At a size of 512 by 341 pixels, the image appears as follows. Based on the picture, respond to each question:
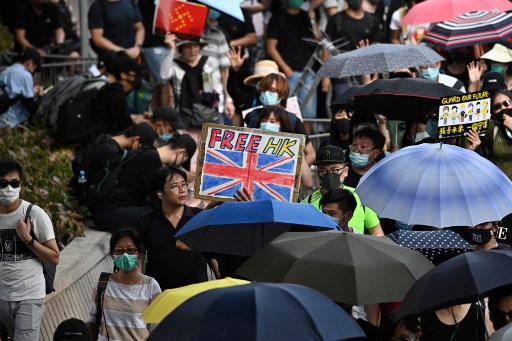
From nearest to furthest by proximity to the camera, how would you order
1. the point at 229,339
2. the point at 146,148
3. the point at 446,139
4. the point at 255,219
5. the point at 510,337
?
the point at 229,339 < the point at 510,337 < the point at 255,219 < the point at 446,139 < the point at 146,148

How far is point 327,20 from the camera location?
18.8 meters

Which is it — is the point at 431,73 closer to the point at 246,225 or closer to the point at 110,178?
the point at 110,178

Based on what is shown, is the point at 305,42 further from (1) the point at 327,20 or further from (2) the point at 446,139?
(2) the point at 446,139

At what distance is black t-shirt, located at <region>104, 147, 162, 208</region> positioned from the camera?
527 inches

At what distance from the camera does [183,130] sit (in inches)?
634

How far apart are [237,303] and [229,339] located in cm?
20

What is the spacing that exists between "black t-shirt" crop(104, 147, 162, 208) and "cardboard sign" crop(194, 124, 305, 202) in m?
2.38

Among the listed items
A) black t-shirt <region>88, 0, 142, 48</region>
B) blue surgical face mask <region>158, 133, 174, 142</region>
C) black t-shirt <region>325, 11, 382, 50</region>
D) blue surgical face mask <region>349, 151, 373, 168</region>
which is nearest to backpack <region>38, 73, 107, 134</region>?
black t-shirt <region>88, 0, 142, 48</region>

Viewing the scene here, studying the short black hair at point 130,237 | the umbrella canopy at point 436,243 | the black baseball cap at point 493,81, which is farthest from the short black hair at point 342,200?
the black baseball cap at point 493,81

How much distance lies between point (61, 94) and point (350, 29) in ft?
12.9

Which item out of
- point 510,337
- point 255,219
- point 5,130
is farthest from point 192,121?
point 510,337

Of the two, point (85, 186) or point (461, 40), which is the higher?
point (461, 40)

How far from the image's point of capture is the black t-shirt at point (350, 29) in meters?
18.2

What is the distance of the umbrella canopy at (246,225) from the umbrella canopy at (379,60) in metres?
4.78
